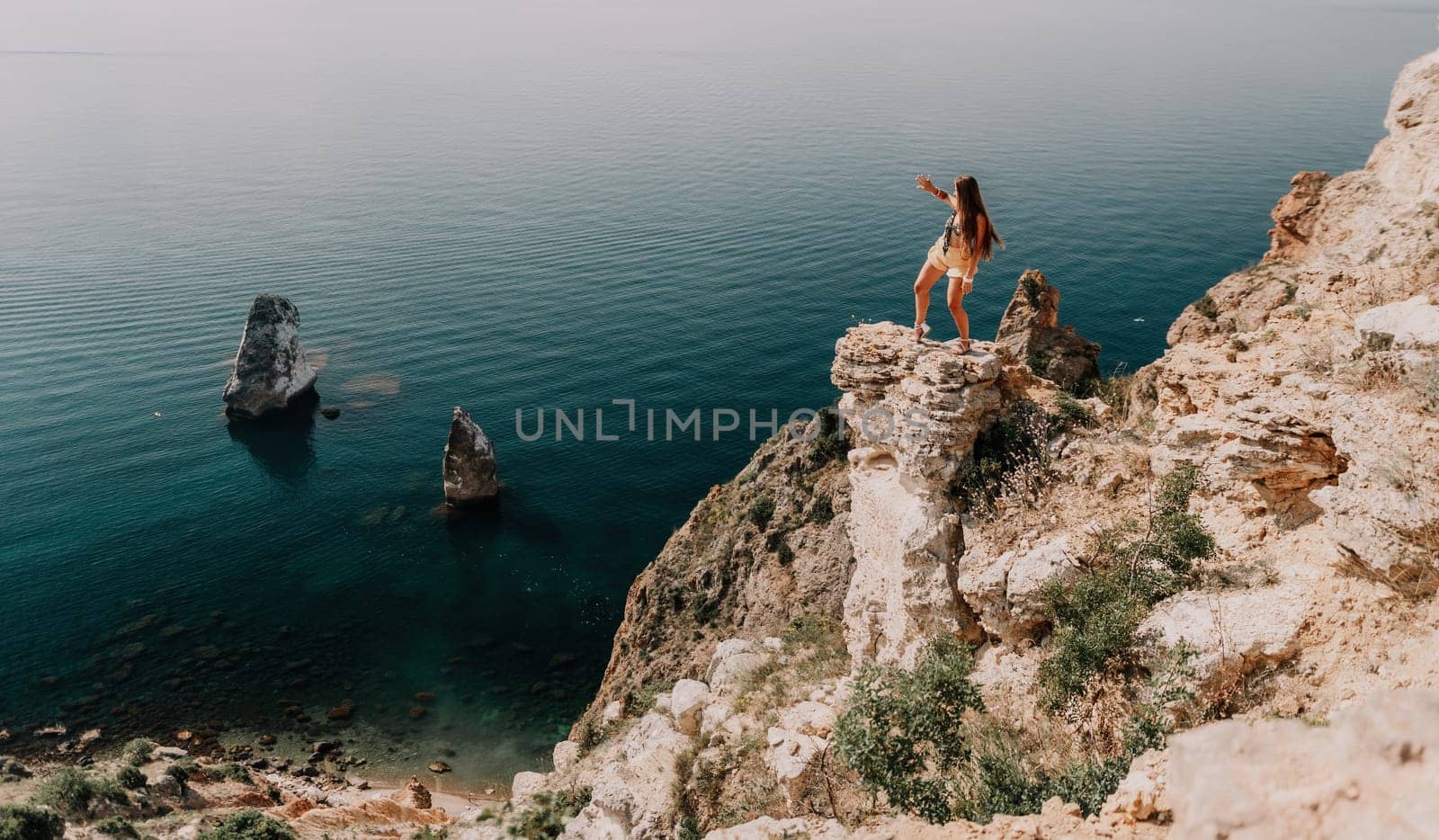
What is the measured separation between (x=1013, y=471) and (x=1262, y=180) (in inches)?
3963

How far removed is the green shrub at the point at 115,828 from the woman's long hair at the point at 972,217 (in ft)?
100

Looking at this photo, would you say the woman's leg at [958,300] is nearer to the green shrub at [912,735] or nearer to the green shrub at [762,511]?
the green shrub at [912,735]

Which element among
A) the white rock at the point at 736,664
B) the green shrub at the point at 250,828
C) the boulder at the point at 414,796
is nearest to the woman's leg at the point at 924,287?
the white rock at the point at 736,664

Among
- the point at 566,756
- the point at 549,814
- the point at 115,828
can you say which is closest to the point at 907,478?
the point at 549,814

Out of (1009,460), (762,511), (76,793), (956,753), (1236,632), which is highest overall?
(1009,460)

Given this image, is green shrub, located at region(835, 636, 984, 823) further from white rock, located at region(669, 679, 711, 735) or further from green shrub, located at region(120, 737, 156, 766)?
green shrub, located at region(120, 737, 156, 766)

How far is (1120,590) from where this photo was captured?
42.9 feet

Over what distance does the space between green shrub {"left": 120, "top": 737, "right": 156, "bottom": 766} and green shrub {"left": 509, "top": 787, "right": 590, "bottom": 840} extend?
20162mm

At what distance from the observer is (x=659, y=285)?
266ft

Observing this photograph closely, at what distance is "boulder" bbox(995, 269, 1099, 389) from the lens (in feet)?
126

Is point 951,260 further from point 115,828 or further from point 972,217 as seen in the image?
point 115,828

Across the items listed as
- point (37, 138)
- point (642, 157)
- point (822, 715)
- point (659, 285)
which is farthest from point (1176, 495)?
point (37, 138)

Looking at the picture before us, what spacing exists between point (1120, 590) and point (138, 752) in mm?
38252

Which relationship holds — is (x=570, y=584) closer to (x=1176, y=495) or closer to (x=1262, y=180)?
(x=1176, y=495)
